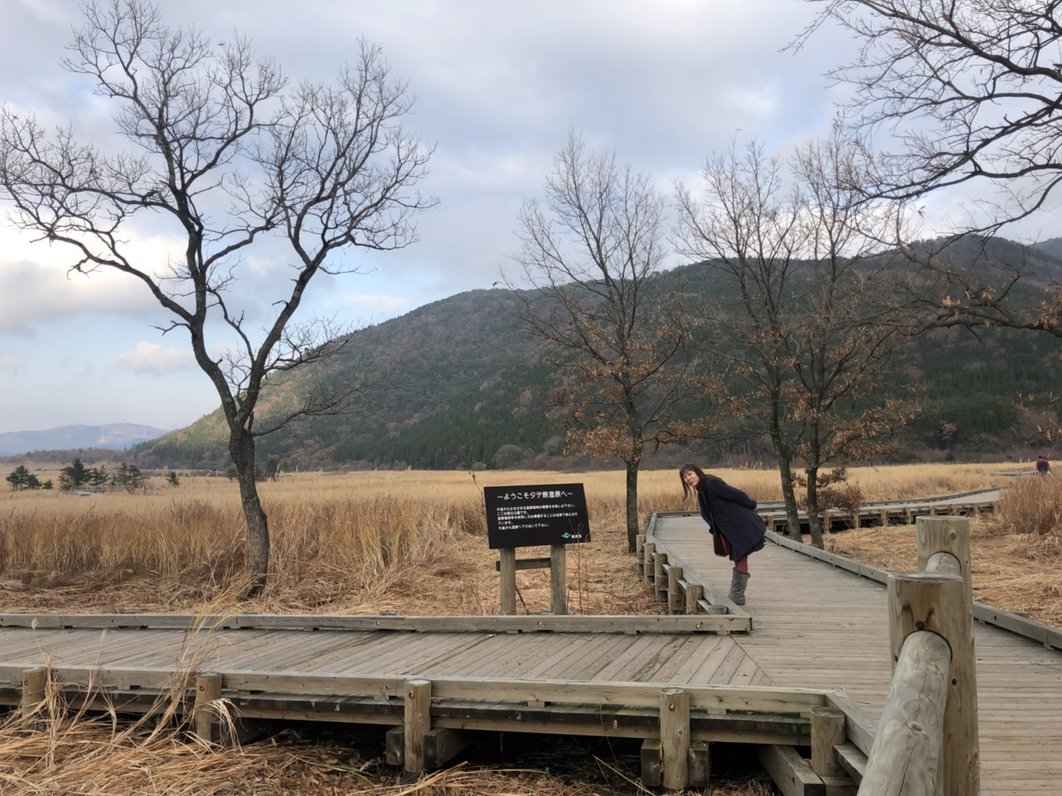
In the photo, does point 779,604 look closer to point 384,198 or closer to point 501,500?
point 501,500

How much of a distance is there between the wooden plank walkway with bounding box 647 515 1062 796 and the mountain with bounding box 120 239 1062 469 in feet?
106

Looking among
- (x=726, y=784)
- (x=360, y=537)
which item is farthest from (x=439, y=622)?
(x=360, y=537)

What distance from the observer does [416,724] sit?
462cm

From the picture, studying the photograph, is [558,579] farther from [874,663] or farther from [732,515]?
[874,663]

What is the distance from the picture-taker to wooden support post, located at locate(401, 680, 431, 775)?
Answer: 4.59m

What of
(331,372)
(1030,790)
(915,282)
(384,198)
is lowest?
(1030,790)

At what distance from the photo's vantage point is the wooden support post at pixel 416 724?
459 cm

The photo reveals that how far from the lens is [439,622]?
6637mm

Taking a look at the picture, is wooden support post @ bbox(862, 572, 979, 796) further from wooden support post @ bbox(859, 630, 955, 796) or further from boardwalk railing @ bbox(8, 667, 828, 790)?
boardwalk railing @ bbox(8, 667, 828, 790)

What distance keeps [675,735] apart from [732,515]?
3.12m

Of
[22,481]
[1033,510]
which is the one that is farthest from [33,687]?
[22,481]

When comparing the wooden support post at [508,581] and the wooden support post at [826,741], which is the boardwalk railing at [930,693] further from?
the wooden support post at [508,581]

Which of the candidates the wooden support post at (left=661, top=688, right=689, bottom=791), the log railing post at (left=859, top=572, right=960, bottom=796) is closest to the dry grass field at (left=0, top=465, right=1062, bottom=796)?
the wooden support post at (left=661, top=688, right=689, bottom=791)

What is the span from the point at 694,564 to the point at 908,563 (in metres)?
5.40
